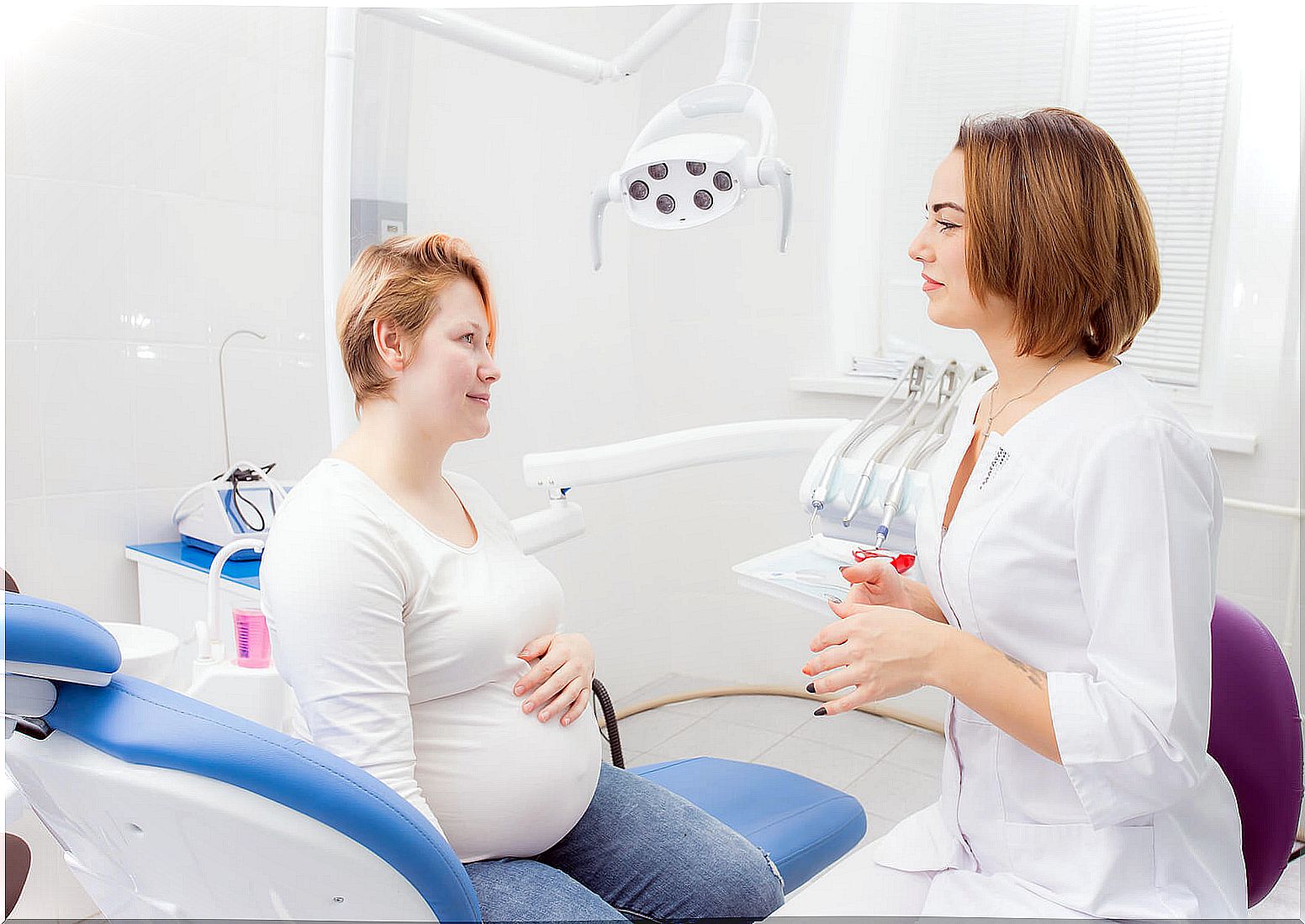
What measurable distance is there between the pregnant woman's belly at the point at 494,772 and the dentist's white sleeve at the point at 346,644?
0.07 meters

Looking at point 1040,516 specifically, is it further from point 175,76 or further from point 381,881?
point 175,76

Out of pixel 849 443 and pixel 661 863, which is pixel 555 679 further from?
pixel 849 443

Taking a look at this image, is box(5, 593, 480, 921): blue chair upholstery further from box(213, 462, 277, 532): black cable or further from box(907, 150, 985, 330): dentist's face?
box(213, 462, 277, 532): black cable

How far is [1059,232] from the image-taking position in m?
0.92

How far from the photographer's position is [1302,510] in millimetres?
2254

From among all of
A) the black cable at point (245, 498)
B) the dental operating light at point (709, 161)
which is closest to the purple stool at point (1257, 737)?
the dental operating light at point (709, 161)

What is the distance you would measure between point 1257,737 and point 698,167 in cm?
98

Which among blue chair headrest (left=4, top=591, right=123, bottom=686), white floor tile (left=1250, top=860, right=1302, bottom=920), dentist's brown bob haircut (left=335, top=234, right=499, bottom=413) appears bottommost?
white floor tile (left=1250, top=860, right=1302, bottom=920)

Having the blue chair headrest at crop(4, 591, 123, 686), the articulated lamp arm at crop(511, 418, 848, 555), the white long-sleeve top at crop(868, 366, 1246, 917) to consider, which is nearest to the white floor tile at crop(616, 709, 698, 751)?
the articulated lamp arm at crop(511, 418, 848, 555)

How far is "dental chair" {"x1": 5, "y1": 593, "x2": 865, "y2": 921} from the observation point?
716 mm

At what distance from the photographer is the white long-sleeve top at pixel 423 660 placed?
0.95 m

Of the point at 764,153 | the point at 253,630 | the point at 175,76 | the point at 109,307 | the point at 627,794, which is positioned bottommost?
the point at 627,794

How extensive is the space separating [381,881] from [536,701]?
0.34 m

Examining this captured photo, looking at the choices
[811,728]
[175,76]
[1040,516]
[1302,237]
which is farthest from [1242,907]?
[175,76]
